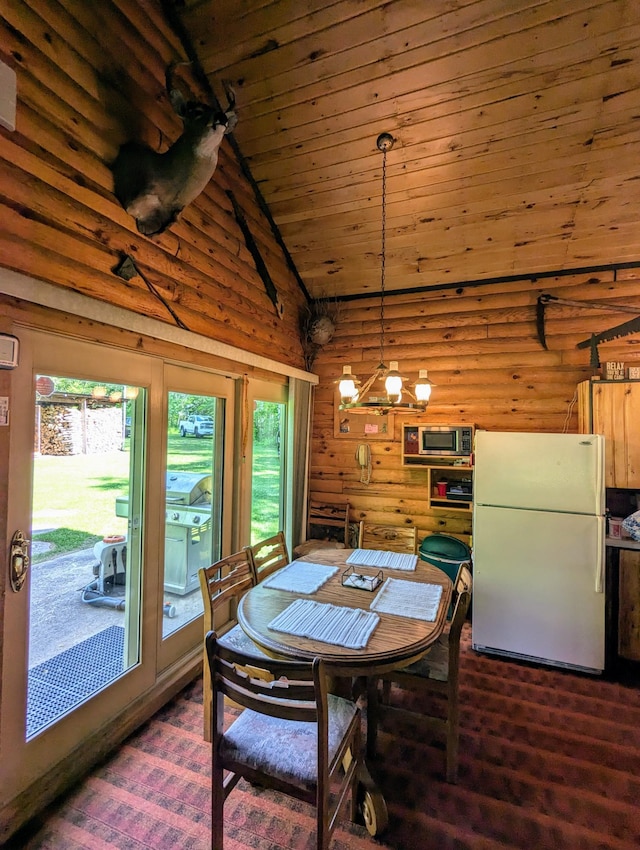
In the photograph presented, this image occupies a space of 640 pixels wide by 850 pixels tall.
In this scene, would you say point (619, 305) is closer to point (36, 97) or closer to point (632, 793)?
point (632, 793)

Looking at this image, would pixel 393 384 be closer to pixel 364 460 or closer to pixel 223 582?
pixel 223 582

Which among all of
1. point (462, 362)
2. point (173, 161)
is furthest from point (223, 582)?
point (462, 362)

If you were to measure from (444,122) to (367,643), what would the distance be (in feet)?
10.4

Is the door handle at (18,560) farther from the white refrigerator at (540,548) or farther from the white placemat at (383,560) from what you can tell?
the white refrigerator at (540,548)

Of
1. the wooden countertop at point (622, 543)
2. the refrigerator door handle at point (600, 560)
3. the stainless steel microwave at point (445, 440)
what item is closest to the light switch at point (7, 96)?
Result: the stainless steel microwave at point (445, 440)

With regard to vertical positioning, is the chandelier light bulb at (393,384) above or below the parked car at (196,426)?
above

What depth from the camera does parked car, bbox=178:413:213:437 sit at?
2.62m

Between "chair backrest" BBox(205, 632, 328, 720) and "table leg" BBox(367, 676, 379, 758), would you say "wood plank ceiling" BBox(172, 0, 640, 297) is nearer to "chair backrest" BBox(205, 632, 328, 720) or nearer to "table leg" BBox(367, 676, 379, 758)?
"chair backrest" BBox(205, 632, 328, 720)

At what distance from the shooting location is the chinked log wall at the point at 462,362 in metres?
3.48

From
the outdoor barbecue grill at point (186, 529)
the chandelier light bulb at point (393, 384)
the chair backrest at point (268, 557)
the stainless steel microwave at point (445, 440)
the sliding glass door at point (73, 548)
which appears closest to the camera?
the sliding glass door at point (73, 548)

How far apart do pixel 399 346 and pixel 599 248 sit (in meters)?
1.84

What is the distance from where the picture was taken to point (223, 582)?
212cm

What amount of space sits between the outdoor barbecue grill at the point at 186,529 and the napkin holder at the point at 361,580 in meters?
1.12

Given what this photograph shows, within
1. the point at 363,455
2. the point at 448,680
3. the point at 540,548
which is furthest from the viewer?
the point at 363,455
